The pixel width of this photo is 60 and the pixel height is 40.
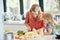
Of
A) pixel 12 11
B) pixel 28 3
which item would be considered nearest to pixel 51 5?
pixel 28 3

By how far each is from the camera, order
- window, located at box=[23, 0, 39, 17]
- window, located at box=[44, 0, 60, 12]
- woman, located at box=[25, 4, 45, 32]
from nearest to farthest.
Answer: woman, located at box=[25, 4, 45, 32] < window, located at box=[44, 0, 60, 12] < window, located at box=[23, 0, 39, 17]

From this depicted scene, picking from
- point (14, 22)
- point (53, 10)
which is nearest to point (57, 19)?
point (53, 10)

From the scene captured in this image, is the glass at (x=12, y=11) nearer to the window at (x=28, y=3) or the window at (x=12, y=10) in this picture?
the window at (x=12, y=10)

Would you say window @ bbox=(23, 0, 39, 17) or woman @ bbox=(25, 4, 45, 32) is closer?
woman @ bbox=(25, 4, 45, 32)

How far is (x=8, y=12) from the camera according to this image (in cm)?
385

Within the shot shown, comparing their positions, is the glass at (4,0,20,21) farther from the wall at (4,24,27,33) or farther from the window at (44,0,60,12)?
the window at (44,0,60,12)

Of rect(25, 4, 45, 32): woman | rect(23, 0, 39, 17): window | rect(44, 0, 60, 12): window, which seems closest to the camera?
rect(25, 4, 45, 32): woman

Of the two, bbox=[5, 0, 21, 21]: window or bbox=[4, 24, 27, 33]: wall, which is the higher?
bbox=[5, 0, 21, 21]: window

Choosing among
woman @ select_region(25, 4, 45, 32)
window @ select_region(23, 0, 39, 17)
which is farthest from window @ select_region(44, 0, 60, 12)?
woman @ select_region(25, 4, 45, 32)

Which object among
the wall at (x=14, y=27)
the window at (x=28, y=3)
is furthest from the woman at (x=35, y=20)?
the window at (x=28, y=3)

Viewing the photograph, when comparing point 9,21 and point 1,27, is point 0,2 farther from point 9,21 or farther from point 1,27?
point 9,21

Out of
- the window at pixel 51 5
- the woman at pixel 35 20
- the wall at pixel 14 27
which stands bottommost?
the wall at pixel 14 27

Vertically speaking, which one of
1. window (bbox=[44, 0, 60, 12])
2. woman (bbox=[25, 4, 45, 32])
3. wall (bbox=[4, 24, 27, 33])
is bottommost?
wall (bbox=[4, 24, 27, 33])

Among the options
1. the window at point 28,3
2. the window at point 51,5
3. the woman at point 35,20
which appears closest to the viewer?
the woman at point 35,20
